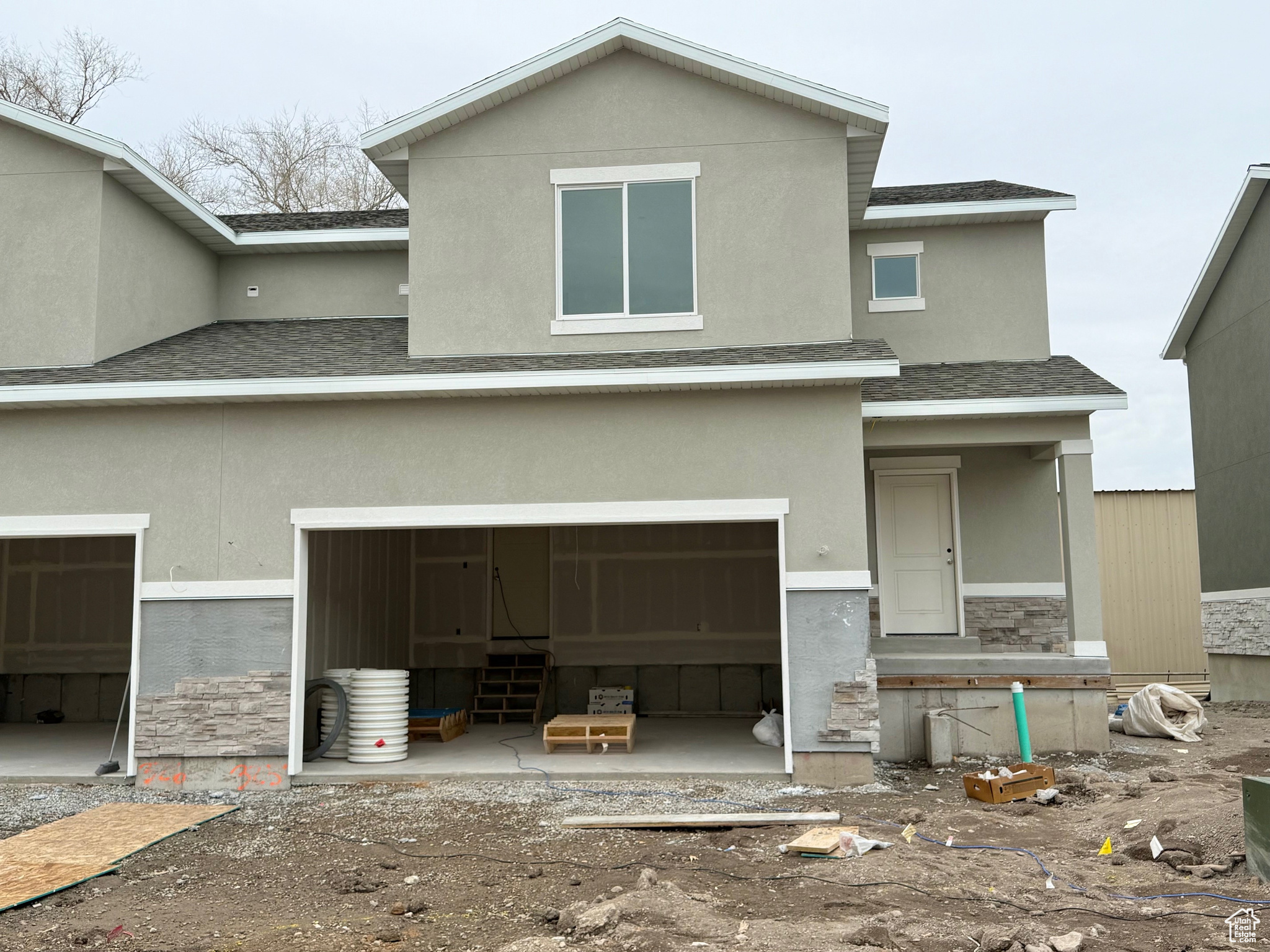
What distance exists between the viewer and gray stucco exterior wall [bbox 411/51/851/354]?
10.2 meters

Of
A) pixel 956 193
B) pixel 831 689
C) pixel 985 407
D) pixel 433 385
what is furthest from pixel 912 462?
pixel 433 385

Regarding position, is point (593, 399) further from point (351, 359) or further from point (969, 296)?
point (969, 296)

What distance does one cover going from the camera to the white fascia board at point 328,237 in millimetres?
12812

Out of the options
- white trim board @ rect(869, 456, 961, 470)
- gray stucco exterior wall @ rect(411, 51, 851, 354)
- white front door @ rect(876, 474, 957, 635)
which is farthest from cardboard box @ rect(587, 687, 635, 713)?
gray stucco exterior wall @ rect(411, 51, 851, 354)

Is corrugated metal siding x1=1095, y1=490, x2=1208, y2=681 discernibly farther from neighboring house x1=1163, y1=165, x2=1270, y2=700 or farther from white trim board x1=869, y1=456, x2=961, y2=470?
white trim board x1=869, y1=456, x2=961, y2=470

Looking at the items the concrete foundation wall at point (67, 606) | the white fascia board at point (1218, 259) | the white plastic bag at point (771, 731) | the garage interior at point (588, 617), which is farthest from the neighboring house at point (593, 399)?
the white fascia board at point (1218, 259)

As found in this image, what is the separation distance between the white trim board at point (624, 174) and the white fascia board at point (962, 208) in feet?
10.4

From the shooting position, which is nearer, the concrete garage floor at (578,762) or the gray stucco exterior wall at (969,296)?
the concrete garage floor at (578,762)

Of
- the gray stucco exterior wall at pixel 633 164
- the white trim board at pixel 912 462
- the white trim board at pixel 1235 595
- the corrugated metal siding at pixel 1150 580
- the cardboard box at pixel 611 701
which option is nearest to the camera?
the gray stucco exterior wall at pixel 633 164

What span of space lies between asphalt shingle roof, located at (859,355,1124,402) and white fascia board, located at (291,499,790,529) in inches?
82.6

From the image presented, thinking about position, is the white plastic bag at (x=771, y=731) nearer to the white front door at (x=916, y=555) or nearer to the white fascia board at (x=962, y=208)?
the white front door at (x=916, y=555)

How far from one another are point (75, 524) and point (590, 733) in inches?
209

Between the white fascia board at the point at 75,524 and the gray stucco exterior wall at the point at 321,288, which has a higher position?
the gray stucco exterior wall at the point at 321,288

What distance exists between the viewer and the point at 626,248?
10.4 m
